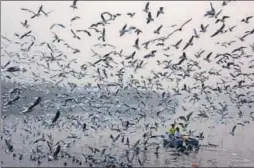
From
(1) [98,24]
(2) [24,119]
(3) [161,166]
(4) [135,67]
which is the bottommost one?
(3) [161,166]

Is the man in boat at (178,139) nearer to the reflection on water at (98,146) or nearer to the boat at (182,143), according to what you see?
the boat at (182,143)

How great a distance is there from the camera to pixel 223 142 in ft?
49.3

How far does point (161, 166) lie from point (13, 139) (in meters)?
4.42

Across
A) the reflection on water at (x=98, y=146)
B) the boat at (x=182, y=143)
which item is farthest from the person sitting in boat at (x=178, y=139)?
the reflection on water at (x=98, y=146)

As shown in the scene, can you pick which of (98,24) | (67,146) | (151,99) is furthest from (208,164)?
(98,24)

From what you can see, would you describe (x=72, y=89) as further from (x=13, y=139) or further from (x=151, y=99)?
(x=13, y=139)

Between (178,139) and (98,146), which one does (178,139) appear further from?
(98,146)

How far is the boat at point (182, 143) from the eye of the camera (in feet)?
34.8

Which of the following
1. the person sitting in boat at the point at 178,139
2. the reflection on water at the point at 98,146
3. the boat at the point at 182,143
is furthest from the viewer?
the boat at the point at 182,143

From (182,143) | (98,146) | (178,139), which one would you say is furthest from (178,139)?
(98,146)

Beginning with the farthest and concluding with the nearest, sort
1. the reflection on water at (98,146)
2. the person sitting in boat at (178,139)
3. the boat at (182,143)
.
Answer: the boat at (182,143), the person sitting in boat at (178,139), the reflection on water at (98,146)

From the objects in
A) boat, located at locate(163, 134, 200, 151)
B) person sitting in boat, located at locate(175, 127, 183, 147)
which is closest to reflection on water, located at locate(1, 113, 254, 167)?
boat, located at locate(163, 134, 200, 151)

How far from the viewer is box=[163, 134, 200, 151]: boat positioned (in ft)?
34.8

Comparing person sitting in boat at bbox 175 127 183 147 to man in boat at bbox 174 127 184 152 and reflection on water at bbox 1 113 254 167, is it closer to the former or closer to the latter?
man in boat at bbox 174 127 184 152
